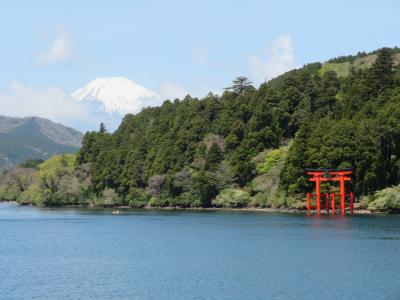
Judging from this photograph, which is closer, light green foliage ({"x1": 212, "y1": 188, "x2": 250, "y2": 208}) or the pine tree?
the pine tree

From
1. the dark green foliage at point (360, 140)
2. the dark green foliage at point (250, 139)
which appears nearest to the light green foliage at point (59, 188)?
the dark green foliage at point (250, 139)

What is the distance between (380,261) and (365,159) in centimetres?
4756

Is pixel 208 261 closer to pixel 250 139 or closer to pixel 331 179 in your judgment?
pixel 331 179

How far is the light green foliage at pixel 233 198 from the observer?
11688cm

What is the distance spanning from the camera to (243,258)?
53.8m

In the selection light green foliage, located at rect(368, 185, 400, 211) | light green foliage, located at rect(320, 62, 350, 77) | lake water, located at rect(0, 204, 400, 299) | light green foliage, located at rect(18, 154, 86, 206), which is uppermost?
light green foliage, located at rect(320, 62, 350, 77)

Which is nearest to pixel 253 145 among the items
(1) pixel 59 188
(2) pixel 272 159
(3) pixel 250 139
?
(3) pixel 250 139

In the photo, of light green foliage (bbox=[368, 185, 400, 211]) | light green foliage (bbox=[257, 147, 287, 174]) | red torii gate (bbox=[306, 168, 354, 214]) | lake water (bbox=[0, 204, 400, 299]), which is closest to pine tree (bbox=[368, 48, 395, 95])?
light green foliage (bbox=[257, 147, 287, 174])

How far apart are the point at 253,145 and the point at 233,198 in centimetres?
933

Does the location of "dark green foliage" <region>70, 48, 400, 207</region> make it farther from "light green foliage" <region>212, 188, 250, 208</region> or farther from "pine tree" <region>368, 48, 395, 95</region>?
"light green foliage" <region>212, 188, 250, 208</region>

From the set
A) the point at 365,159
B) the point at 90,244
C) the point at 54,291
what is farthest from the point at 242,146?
the point at 54,291

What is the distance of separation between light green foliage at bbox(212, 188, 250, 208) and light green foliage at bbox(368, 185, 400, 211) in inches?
1019

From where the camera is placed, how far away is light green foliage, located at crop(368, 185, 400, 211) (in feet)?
300

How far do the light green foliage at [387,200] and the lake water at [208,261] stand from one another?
330 inches
